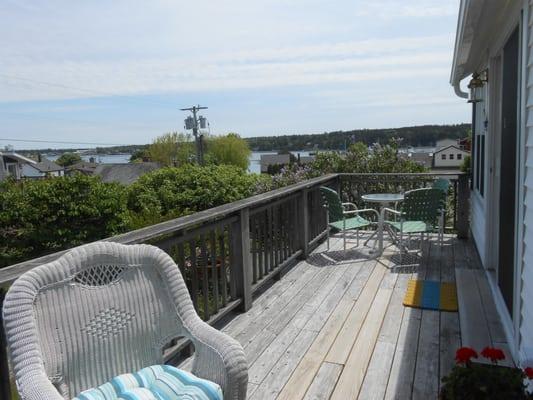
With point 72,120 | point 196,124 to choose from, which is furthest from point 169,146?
point 196,124

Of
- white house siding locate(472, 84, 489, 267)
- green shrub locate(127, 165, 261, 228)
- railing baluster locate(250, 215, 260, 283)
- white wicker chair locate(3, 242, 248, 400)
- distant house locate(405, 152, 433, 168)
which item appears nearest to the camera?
white wicker chair locate(3, 242, 248, 400)

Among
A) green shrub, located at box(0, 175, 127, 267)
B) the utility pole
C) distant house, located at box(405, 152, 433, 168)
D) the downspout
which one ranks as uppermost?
the utility pole

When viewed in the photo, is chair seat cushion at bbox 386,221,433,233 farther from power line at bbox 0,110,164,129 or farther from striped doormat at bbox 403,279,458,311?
power line at bbox 0,110,164,129

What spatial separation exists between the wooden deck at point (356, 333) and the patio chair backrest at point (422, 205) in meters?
0.53

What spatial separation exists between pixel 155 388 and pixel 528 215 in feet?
5.93

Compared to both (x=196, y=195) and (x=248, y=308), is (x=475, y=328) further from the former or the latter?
(x=196, y=195)

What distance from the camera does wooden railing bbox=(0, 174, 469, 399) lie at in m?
2.45

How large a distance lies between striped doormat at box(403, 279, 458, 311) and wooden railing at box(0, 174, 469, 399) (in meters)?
1.22

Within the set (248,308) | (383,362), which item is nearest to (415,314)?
(383,362)

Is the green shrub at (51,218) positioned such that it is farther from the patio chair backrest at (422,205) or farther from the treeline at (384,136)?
the patio chair backrest at (422,205)

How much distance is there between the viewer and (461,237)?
222 inches

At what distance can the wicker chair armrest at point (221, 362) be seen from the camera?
1.55 metres

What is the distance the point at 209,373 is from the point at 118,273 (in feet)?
1.79

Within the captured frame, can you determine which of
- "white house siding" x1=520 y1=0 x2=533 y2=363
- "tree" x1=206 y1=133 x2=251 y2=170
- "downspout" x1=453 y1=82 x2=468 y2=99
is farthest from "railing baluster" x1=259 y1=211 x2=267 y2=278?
"tree" x1=206 y1=133 x2=251 y2=170
